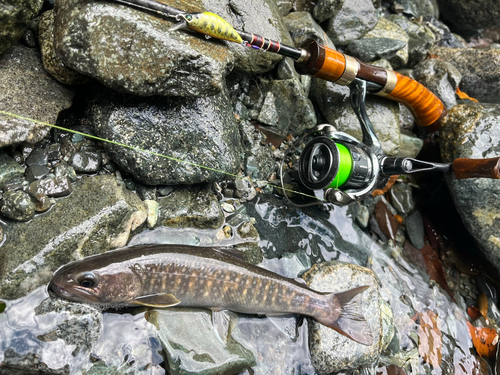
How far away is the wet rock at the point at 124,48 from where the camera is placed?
3082mm

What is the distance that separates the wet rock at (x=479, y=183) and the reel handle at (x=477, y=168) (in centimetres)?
91

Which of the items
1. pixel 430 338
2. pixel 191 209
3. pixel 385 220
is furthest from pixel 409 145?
pixel 191 209

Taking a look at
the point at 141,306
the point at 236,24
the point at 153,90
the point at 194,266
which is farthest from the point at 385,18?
the point at 141,306

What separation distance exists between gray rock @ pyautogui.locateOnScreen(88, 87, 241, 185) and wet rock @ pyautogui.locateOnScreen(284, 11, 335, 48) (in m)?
1.85

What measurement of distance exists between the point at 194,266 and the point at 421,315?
3239 millimetres

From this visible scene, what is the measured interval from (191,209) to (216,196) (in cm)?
40

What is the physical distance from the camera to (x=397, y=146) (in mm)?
5285

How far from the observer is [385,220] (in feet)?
17.8

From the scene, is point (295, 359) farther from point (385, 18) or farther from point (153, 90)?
point (385, 18)

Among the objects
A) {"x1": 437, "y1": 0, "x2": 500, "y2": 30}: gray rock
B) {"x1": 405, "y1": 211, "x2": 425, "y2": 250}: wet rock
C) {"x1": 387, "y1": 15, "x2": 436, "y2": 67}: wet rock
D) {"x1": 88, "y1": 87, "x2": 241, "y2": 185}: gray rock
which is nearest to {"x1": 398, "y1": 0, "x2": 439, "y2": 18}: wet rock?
{"x1": 387, "y1": 15, "x2": 436, "y2": 67}: wet rock

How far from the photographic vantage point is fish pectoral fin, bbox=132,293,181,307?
10.6 feet

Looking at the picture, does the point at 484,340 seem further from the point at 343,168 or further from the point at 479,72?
the point at 479,72

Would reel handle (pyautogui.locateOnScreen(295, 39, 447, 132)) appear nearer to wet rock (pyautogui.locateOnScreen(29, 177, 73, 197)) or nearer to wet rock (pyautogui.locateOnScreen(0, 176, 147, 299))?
wet rock (pyautogui.locateOnScreen(0, 176, 147, 299))

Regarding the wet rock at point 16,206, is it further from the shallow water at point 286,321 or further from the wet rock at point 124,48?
the wet rock at point 124,48
